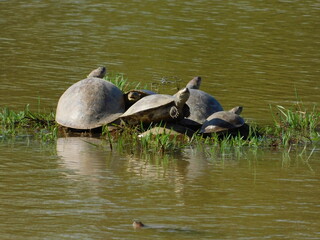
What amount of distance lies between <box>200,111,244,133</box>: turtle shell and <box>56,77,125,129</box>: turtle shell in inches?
38.3

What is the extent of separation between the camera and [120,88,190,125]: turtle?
8383 millimetres

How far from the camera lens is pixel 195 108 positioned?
8984mm

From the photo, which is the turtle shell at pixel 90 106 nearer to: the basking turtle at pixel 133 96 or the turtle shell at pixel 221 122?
the basking turtle at pixel 133 96

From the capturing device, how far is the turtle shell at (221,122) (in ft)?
27.6

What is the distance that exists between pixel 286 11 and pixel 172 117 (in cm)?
1286

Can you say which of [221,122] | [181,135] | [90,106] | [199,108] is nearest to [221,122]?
[221,122]

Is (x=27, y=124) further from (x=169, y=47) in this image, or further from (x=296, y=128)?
(x=169, y=47)

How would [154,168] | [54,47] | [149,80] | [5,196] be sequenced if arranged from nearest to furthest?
[5,196] < [154,168] < [149,80] < [54,47]

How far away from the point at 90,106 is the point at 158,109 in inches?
32.5

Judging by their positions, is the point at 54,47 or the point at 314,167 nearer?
the point at 314,167

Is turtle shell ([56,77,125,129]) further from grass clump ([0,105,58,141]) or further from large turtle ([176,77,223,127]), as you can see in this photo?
large turtle ([176,77,223,127])

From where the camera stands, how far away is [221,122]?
8.45 metres

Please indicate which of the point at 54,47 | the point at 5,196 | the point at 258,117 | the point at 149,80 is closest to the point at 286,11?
the point at 54,47

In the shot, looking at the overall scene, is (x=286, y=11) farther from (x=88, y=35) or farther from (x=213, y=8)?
(x=88, y=35)
